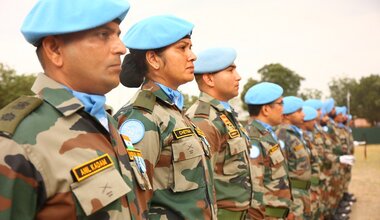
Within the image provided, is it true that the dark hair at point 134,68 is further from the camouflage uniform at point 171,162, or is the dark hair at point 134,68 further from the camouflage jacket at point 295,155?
the camouflage jacket at point 295,155

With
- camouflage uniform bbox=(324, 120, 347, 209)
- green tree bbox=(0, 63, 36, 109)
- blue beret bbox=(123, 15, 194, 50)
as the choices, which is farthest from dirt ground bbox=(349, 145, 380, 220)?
green tree bbox=(0, 63, 36, 109)

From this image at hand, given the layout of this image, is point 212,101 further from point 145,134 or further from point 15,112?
point 15,112

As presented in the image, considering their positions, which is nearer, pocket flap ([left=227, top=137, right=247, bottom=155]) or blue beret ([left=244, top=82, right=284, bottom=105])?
pocket flap ([left=227, top=137, right=247, bottom=155])

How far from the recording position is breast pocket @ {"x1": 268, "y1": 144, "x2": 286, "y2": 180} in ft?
16.1

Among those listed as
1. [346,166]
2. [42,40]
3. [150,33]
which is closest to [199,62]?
[150,33]

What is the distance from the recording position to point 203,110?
380cm

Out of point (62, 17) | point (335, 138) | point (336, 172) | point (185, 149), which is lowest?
point (336, 172)

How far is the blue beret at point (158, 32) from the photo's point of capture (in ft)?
9.80

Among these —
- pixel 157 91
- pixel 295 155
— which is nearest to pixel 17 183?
pixel 157 91

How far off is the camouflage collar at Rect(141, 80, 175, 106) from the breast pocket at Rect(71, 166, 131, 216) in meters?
1.21

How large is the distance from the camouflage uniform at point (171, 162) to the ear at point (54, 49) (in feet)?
2.95

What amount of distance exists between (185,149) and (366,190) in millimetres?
11832

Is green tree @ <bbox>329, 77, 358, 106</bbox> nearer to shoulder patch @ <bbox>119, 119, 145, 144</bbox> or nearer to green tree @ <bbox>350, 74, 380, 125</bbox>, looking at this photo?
green tree @ <bbox>350, 74, 380, 125</bbox>

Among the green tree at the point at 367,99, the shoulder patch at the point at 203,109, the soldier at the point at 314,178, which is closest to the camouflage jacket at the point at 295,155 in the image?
the soldier at the point at 314,178
